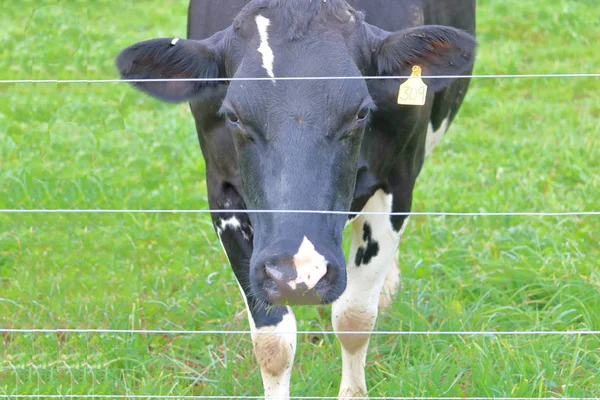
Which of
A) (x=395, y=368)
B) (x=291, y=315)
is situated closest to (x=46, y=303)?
(x=291, y=315)

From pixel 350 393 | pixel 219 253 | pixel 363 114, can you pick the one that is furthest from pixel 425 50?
pixel 219 253

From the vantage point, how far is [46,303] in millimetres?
4824

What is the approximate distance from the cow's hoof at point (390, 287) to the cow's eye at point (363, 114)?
1.75 metres

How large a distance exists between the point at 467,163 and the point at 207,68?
3.62 meters

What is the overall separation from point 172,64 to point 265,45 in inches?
17.1

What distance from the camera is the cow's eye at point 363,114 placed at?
321 cm

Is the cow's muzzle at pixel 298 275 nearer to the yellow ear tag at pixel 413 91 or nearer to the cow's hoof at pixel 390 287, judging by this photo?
the yellow ear tag at pixel 413 91

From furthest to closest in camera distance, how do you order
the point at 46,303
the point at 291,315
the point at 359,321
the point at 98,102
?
the point at 98,102 < the point at 46,303 < the point at 359,321 < the point at 291,315

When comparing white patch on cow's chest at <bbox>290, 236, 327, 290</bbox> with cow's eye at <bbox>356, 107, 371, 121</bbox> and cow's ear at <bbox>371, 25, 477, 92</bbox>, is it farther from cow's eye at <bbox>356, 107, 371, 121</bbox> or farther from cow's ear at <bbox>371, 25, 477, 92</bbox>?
cow's ear at <bbox>371, 25, 477, 92</bbox>

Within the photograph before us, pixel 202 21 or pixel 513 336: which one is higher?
pixel 202 21

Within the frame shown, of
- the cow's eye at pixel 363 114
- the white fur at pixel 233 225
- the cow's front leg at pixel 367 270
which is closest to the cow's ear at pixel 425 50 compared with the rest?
the cow's eye at pixel 363 114

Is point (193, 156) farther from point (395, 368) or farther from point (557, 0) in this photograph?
point (557, 0)

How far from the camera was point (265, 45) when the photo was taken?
3.29 m

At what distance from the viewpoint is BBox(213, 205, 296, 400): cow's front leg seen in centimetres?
385
